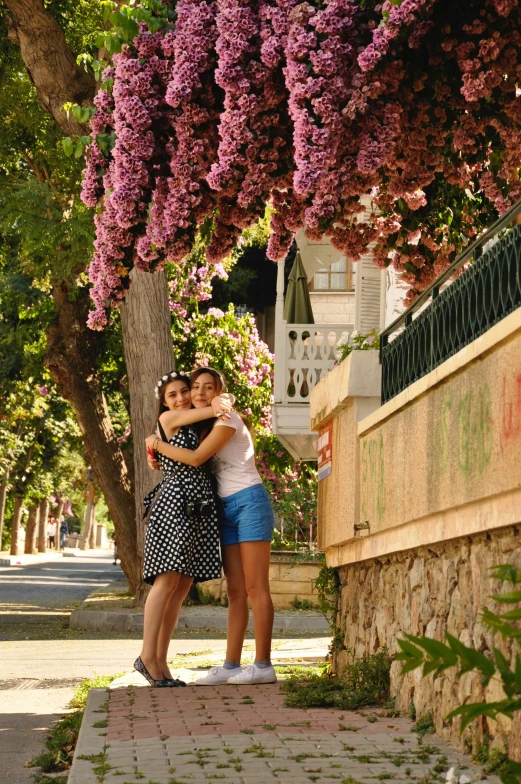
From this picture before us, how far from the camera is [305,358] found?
59.9 ft

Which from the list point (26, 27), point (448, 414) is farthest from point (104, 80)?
point (26, 27)

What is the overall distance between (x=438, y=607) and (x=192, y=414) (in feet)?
9.05

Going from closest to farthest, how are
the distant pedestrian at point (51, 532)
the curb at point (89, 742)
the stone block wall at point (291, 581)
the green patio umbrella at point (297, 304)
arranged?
1. the curb at point (89, 742)
2. the stone block wall at point (291, 581)
3. the green patio umbrella at point (297, 304)
4. the distant pedestrian at point (51, 532)

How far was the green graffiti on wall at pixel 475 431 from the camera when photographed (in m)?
5.21

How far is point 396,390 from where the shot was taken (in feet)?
24.9

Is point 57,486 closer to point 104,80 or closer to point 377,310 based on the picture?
point 377,310

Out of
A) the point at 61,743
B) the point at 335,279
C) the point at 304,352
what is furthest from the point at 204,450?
the point at 335,279

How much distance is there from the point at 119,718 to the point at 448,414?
2.39m

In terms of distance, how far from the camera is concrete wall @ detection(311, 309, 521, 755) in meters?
5.03

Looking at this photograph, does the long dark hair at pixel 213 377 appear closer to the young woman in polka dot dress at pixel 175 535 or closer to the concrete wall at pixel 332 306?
the young woman in polka dot dress at pixel 175 535

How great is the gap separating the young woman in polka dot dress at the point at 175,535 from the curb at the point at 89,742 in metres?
0.52

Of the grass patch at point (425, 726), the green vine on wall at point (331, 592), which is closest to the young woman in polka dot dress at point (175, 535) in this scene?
the green vine on wall at point (331, 592)

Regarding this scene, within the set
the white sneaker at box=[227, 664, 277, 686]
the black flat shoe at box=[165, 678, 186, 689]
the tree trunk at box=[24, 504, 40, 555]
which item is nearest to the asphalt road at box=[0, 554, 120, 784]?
the black flat shoe at box=[165, 678, 186, 689]

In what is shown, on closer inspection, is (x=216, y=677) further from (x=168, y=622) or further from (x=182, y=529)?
(x=182, y=529)
